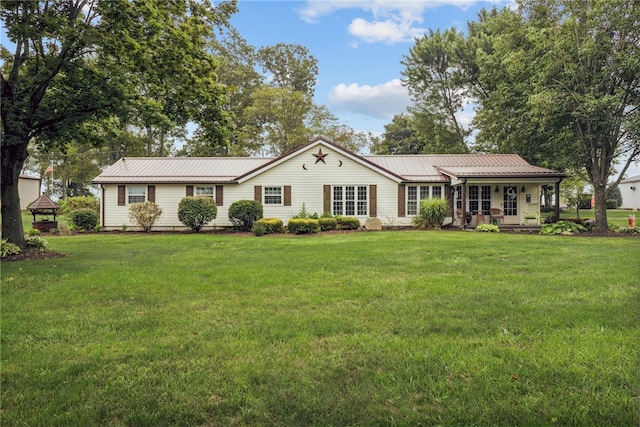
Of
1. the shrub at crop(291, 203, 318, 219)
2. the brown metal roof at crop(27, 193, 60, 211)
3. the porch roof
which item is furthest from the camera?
the shrub at crop(291, 203, 318, 219)

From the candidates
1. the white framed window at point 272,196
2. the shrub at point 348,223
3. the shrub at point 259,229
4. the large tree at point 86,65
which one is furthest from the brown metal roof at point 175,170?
the large tree at point 86,65

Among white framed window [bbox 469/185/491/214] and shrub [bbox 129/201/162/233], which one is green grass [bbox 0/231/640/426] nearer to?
shrub [bbox 129/201/162/233]

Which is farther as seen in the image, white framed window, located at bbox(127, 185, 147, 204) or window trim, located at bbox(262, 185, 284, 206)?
white framed window, located at bbox(127, 185, 147, 204)

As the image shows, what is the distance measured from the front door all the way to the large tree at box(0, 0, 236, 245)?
15.9 meters

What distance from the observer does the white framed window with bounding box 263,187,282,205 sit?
1908 cm

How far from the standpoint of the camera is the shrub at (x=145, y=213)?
17.9 meters

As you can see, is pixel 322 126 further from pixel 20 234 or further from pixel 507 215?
pixel 20 234

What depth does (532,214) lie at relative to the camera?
1884cm

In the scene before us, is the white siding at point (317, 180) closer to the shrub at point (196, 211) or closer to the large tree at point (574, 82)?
the shrub at point (196, 211)

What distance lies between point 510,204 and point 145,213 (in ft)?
61.6

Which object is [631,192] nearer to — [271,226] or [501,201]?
[501,201]

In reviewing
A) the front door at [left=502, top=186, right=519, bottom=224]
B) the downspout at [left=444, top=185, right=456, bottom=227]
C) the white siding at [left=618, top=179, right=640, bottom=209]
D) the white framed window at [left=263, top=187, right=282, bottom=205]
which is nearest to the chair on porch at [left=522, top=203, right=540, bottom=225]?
the front door at [left=502, top=186, right=519, bottom=224]

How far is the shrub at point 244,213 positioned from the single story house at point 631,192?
41929 millimetres

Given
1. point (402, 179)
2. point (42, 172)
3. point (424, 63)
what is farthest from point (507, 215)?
point (42, 172)
